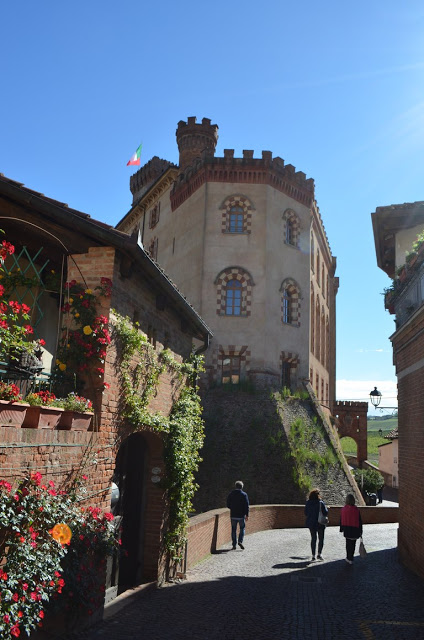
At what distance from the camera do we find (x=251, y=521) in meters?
17.2

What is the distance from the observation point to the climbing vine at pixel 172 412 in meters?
8.38

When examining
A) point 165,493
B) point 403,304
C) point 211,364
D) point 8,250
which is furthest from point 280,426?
point 8,250

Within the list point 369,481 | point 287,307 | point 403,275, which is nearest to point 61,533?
point 403,275

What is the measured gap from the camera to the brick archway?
133ft

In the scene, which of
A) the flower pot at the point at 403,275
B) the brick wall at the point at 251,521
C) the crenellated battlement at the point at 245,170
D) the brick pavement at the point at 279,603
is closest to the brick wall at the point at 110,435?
the brick pavement at the point at 279,603

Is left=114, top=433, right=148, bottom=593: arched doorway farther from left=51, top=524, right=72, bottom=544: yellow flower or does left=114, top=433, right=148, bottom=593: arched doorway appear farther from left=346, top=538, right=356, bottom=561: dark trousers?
left=346, top=538, right=356, bottom=561: dark trousers

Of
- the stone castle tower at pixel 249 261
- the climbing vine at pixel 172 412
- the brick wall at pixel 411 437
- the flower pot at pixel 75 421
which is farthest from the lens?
the stone castle tower at pixel 249 261

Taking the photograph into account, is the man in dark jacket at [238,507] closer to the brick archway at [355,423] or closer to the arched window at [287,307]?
the arched window at [287,307]

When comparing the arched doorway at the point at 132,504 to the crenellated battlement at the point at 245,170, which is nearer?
the arched doorway at the point at 132,504

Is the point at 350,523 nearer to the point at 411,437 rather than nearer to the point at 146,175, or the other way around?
the point at 411,437

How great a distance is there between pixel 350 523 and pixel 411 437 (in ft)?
7.78

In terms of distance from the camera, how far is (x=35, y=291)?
357 inches

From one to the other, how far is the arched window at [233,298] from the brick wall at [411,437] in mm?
13562

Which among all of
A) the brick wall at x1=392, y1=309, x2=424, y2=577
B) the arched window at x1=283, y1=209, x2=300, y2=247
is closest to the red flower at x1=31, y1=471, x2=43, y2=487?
the brick wall at x1=392, y1=309, x2=424, y2=577
